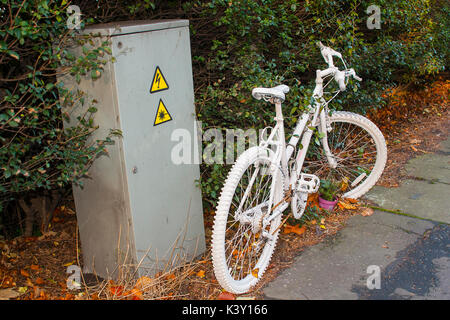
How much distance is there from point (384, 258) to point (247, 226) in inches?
39.0

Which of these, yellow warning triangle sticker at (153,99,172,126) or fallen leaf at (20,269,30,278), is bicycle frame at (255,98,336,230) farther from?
fallen leaf at (20,269,30,278)

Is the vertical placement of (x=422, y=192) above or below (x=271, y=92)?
below

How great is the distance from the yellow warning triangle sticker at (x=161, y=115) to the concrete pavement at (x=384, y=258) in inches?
49.7

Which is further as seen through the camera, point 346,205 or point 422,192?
point 422,192

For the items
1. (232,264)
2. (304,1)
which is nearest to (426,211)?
(232,264)

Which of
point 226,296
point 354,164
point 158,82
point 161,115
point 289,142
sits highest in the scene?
point 158,82

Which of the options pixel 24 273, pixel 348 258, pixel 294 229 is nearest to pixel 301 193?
pixel 294 229

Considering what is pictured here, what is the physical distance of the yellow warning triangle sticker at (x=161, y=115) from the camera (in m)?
2.90

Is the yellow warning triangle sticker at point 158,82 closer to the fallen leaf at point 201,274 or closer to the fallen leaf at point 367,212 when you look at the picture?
the fallen leaf at point 201,274

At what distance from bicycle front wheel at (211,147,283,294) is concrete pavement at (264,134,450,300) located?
18 cm

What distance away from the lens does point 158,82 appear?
9.44ft

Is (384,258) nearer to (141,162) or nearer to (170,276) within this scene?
(170,276)

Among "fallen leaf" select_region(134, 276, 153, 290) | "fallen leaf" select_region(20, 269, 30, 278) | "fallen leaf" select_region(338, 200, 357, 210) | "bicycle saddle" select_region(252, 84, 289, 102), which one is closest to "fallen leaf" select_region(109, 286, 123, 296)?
"fallen leaf" select_region(134, 276, 153, 290)

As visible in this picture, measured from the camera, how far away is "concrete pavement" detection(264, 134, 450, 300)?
117 inches
